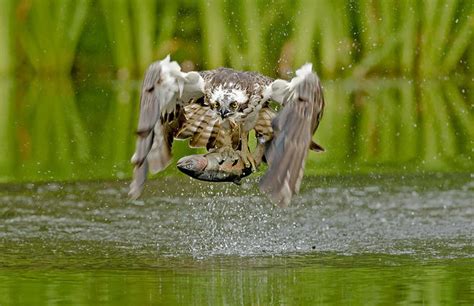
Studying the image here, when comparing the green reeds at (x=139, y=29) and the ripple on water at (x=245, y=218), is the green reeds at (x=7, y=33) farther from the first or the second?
the ripple on water at (x=245, y=218)

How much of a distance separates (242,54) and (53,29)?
282cm

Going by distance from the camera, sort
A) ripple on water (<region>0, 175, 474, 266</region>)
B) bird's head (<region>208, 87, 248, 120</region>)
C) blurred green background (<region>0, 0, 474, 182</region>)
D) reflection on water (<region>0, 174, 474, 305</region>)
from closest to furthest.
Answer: reflection on water (<region>0, 174, 474, 305</region>), bird's head (<region>208, 87, 248, 120</region>), ripple on water (<region>0, 175, 474, 266</region>), blurred green background (<region>0, 0, 474, 182</region>)

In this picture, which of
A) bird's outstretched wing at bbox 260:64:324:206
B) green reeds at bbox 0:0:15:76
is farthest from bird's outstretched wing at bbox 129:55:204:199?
green reeds at bbox 0:0:15:76

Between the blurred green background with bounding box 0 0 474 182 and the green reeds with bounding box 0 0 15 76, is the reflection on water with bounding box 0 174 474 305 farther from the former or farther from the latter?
the green reeds with bounding box 0 0 15 76

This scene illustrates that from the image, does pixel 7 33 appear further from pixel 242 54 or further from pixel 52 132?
pixel 52 132

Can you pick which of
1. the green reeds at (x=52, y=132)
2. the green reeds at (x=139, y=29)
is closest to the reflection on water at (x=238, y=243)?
the green reeds at (x=52, y=132)

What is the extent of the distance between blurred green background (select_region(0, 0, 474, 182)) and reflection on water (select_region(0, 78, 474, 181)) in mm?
40

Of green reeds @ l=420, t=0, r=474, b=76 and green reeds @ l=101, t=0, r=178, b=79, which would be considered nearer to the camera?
green reeds @ l=101, t=0, r=178, b=79

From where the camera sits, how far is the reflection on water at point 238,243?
673cm

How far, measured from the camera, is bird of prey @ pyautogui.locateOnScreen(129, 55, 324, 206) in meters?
7.56

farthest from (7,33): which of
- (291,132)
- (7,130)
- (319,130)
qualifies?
(291,132)

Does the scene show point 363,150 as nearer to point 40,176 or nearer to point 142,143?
point 40,176

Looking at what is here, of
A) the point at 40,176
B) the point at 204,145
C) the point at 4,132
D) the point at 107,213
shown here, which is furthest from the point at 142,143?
the point at 4,132

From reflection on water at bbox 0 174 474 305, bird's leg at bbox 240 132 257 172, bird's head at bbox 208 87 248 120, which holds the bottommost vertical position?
reflection on water at bbox 0 174 474 305
